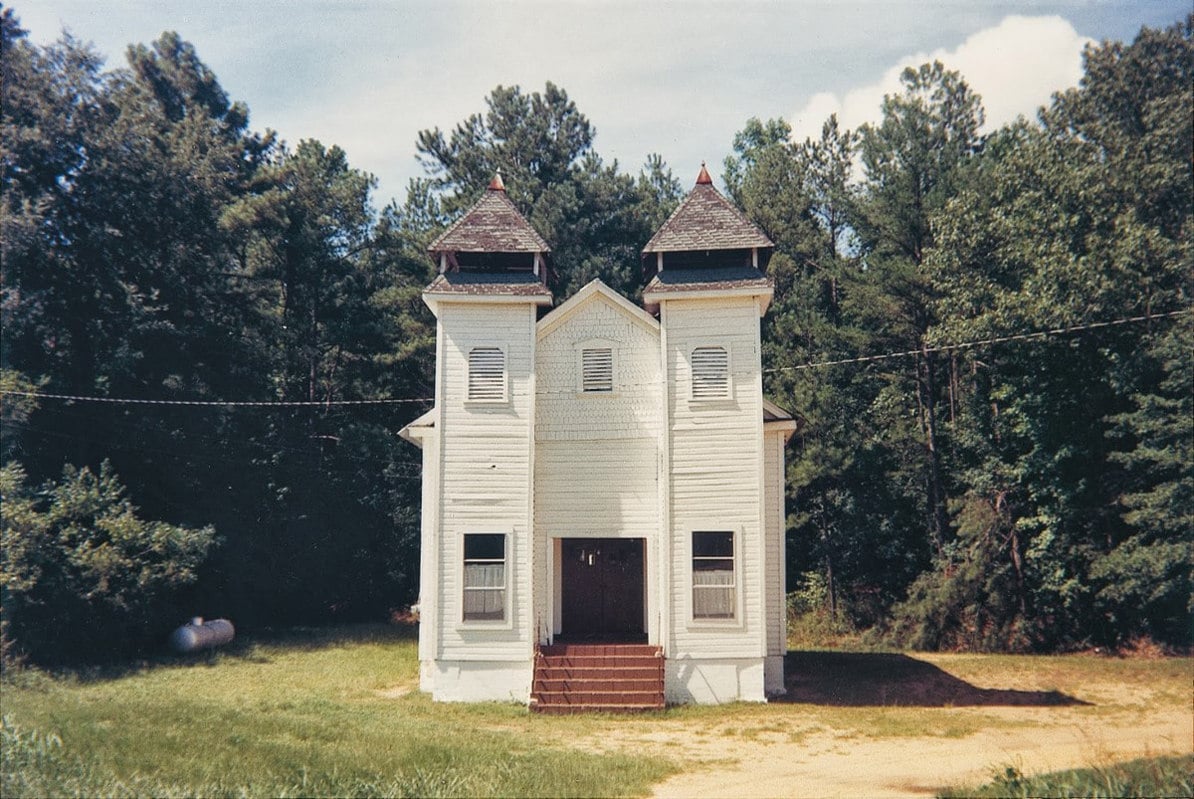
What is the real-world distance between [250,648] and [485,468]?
1121 cm

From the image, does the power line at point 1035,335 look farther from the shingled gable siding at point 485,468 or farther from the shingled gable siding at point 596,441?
the shingled gable siding at point 485,468

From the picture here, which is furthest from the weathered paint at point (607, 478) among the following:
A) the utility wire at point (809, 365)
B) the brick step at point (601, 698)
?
the utility wire at point (809, 365)

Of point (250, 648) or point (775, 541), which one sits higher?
point (775, 541)

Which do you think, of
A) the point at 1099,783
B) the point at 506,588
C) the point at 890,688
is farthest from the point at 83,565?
the point at 1099,783

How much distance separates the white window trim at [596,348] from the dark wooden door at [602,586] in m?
3.48

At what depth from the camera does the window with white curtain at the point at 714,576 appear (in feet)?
57.4

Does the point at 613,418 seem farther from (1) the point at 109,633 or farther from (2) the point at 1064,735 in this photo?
(1) the point at 109,633

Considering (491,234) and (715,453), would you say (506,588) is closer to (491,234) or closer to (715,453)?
(715,453)

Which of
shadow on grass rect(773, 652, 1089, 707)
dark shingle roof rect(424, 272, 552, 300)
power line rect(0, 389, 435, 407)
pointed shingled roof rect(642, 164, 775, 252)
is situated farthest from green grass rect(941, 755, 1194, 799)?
power line rect(0, 389, 435, 407)

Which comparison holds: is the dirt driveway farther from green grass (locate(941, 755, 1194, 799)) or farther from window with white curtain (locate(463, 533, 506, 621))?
window with white curtain (locate(463, 533, 506, 621))

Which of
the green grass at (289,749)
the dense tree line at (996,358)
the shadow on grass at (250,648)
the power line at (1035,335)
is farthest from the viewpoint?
the power line at (1035,335)

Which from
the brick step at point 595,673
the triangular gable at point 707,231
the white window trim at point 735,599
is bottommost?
the brick step at point 595,673

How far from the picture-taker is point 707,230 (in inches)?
728

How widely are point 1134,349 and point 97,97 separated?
27801mm
